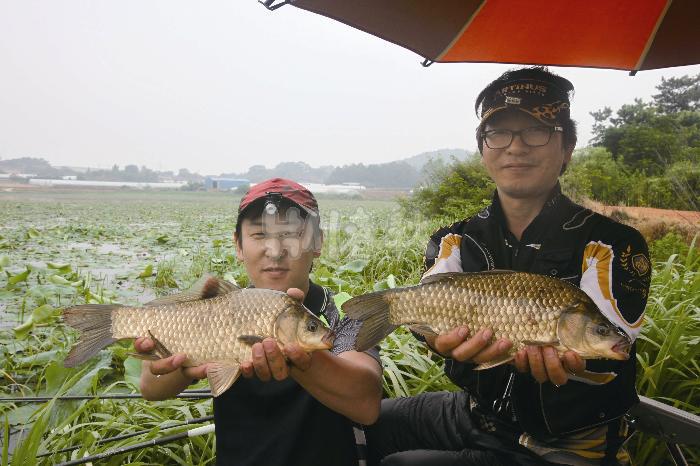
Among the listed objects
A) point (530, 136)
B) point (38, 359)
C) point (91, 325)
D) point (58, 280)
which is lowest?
point (38, 359)

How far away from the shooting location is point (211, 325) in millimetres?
1583

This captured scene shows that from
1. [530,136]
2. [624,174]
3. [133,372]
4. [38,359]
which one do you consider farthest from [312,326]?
[624,174]

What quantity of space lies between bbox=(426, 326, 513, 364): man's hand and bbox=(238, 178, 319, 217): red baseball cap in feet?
2.82

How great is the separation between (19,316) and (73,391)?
8.93 feet

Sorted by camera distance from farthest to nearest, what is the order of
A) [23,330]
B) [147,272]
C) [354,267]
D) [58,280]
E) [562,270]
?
[147,272] → [354,267] → [58,280] → [23,330] → [562,270]

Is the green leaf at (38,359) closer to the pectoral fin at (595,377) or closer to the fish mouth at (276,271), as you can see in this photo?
the fish mouth at (276,271)

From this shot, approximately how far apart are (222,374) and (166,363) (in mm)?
219

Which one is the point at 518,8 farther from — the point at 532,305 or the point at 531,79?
the point at 532,305

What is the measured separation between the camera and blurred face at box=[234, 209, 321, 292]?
1.87m

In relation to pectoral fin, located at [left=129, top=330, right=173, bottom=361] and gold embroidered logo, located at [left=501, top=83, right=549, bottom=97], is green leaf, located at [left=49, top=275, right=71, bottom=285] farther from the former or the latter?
gold embroidered logo, located at [left=501, top=83, right=549, bottom=97]

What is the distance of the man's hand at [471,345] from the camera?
1564mm

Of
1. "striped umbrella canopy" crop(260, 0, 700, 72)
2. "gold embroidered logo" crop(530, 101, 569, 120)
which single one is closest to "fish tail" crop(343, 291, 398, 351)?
"gold embroidered logo" crop(530, 101, 569, 120)

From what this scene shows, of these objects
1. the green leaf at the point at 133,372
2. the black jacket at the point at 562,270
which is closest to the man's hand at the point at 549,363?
the black jacket at the point at 562,270

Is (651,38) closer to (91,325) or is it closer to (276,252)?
(276,252)
